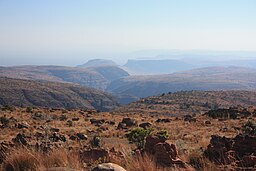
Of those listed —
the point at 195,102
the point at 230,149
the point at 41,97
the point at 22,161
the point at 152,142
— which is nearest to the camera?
the point at 22,161

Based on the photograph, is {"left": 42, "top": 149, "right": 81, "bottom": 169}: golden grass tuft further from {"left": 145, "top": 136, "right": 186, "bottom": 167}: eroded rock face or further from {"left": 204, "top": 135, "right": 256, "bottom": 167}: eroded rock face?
{"left": 204, "top": 135, "right": 256, "bottom": 167}: eroded rock face

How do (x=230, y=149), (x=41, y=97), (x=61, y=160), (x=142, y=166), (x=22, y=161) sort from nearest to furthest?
(x=142, y=166) → (x=61, y=160) → (x=22, y=161) → (x=230, y=149) → (x=41, y=97)

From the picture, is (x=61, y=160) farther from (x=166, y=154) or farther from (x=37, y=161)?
(x=166, y=154)

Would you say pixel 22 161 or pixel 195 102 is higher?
pixel 22 161

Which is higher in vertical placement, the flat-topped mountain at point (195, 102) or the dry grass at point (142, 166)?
the dry grass at point (142, 166)

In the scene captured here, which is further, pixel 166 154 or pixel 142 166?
pixel 166 154

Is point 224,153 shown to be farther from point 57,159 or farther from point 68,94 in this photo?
point 68,94

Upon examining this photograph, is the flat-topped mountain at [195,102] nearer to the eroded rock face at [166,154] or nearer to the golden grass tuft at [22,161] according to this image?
the eroded rock face at [166,154]

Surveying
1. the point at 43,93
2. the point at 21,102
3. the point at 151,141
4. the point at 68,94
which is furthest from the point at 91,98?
the point at 151,141

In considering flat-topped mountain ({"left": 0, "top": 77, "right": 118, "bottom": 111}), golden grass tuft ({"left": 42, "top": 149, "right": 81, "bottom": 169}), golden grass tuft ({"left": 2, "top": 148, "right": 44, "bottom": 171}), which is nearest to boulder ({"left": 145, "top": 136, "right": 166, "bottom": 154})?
golden grass tuft ({"left": 42, "top": 149, "right": 81, "bottom": 169})

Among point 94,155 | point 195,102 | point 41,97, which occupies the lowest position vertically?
point 41,97

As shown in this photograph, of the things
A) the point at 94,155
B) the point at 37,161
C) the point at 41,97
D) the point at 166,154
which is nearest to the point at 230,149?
the point at 166,154

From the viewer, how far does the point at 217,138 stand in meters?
8.66

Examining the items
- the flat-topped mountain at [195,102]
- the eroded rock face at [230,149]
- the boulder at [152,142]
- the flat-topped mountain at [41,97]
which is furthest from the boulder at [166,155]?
the flat-topped mountain at [41,97]
